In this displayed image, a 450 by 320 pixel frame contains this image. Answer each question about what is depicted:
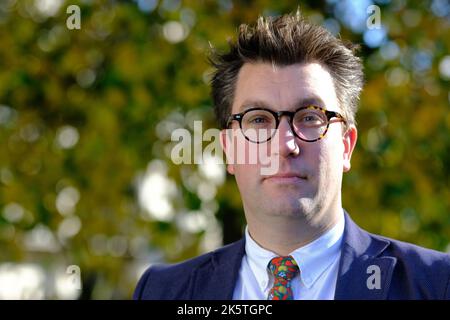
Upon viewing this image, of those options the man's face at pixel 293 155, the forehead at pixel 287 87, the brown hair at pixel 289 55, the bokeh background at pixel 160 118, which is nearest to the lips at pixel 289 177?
the man's face at pixel 293 155

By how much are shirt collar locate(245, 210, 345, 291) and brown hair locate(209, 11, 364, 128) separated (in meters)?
0.47

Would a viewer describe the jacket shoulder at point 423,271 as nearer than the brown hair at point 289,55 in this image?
Yes

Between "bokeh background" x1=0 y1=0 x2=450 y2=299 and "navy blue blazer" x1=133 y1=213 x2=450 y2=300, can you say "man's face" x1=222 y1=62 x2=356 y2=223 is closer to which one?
"navy blue blazer" x1=133 y1=213 x2=450 y2=300

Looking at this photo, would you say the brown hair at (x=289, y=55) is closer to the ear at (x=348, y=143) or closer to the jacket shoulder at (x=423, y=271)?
the ear at (x=348, y=143)

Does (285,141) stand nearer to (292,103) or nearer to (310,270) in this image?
(292,103)

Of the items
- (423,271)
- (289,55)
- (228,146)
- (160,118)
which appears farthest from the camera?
(160,118)

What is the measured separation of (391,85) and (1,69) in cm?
300

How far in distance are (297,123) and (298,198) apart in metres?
0.27

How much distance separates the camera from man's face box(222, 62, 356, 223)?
2.75 m

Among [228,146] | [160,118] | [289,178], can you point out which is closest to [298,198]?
[289,178]

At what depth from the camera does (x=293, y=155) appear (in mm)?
2752

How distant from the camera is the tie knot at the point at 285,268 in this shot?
9.27 ft

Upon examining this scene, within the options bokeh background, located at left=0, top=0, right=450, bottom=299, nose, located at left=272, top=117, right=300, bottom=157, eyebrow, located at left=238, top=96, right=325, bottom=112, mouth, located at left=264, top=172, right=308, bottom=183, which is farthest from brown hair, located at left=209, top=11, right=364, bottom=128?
bokeh background, located at left=0, top=0, right=450, bottom=299

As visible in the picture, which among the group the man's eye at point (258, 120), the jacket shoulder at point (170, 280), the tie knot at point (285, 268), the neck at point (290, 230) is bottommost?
the jacket shoulder at point (170, 280)
